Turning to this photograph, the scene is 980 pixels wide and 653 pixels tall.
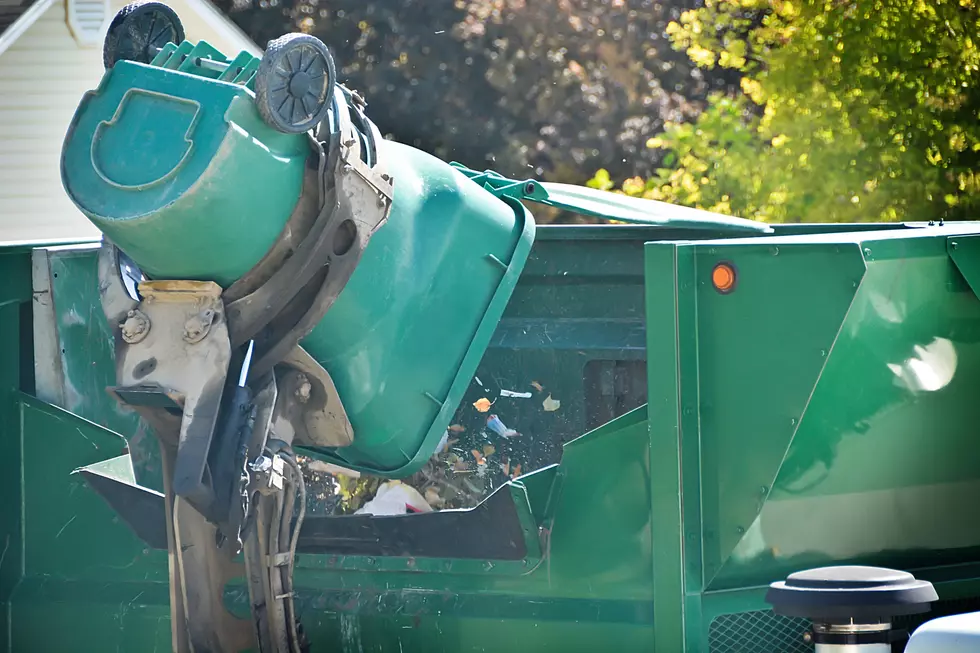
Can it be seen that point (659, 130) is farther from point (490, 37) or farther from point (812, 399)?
point (812, 399)

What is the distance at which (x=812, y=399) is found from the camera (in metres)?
3.13

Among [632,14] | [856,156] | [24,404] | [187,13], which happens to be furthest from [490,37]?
[24,404]

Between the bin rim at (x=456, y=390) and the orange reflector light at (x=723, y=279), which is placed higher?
the orange reflector light at (x=723, y=279)

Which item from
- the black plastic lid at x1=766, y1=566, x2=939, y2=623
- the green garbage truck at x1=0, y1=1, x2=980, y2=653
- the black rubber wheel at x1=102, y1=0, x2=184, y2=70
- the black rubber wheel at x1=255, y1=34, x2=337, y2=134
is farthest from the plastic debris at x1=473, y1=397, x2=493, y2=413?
the black plastic lid at x1=766, y1=566, x2=939, y2=623

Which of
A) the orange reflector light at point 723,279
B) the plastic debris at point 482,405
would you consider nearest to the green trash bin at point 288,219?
the orange reflector light at point 723,279

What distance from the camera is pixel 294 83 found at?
3.14m

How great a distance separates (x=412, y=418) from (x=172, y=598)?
66 cm

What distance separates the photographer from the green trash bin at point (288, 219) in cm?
311

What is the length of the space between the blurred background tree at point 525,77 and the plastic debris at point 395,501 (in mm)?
13036

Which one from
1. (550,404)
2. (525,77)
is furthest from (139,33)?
(525,77)

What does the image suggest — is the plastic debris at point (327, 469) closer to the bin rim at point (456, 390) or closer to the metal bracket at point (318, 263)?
the bin rim at point (456, 390)

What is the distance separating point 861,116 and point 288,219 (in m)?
8.40

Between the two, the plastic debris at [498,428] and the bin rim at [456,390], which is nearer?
the bin rim at [456,390]

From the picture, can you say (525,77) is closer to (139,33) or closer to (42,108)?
(42,108)
